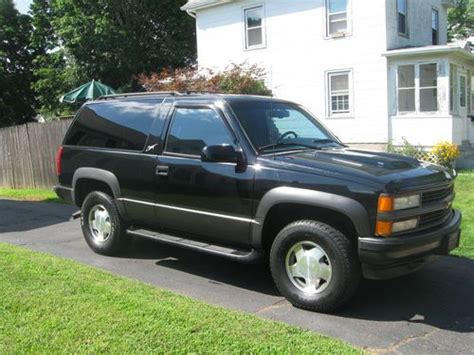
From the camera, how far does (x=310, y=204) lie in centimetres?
490

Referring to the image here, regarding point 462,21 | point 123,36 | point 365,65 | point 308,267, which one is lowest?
point 308,267

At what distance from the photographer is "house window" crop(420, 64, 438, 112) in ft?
58.9

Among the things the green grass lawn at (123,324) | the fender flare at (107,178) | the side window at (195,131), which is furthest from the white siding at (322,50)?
the green grass lawn at (123,324)

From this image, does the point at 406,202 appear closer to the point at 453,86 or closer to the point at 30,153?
the point at 30,153

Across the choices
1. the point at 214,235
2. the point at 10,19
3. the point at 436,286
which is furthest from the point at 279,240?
the point at 10,19

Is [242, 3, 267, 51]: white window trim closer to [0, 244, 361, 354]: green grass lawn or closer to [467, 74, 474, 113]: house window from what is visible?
[467, 74, 474, 113]: house window

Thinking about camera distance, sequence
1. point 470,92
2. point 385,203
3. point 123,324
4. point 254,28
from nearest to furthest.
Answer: point 123,324 → point 385,203 → point 470,92 → point 254,28

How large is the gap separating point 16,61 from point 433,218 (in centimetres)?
3421

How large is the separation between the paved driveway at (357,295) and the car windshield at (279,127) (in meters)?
1.51

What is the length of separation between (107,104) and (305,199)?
3.35 m

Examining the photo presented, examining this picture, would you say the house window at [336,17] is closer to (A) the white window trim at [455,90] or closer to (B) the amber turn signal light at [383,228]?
(A) the white window trim at [455,90]

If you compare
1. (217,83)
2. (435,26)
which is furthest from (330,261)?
(435,26)

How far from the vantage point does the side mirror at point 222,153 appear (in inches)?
209

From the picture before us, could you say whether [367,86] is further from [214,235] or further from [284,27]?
[214,235]
